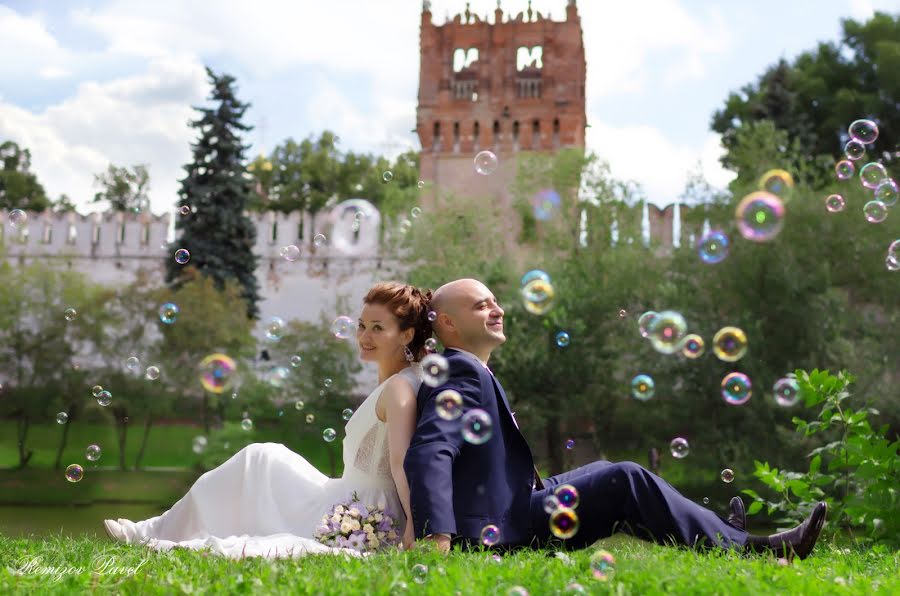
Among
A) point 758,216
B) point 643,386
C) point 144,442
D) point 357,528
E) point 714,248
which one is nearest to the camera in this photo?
point 357,528

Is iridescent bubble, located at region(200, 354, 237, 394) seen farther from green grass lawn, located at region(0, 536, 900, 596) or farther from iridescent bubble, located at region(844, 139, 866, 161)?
iridescent bubble, located at region(844, 139, 866, 161)

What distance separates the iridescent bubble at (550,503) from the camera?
3314mm

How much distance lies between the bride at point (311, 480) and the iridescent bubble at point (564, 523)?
1.65 ft

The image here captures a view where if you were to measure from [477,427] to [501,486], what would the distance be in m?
0.24

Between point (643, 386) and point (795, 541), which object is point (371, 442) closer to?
point (795, 541)

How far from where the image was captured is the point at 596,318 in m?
16.6

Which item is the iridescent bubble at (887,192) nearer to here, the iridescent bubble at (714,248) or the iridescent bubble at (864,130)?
the iridescent bubble at (864,130)

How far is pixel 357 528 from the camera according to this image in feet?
10.6

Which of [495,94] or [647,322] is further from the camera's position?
[495,94]

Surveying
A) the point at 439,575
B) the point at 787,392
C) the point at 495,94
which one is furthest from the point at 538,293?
the point at 495,94

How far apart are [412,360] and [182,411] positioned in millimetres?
16651

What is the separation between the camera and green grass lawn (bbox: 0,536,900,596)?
8.49ft

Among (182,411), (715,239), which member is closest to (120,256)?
(182,411)

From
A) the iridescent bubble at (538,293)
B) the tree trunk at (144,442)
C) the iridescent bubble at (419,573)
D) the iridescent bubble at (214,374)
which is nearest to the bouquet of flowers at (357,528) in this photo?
the iridescent bubble at (419,573)
